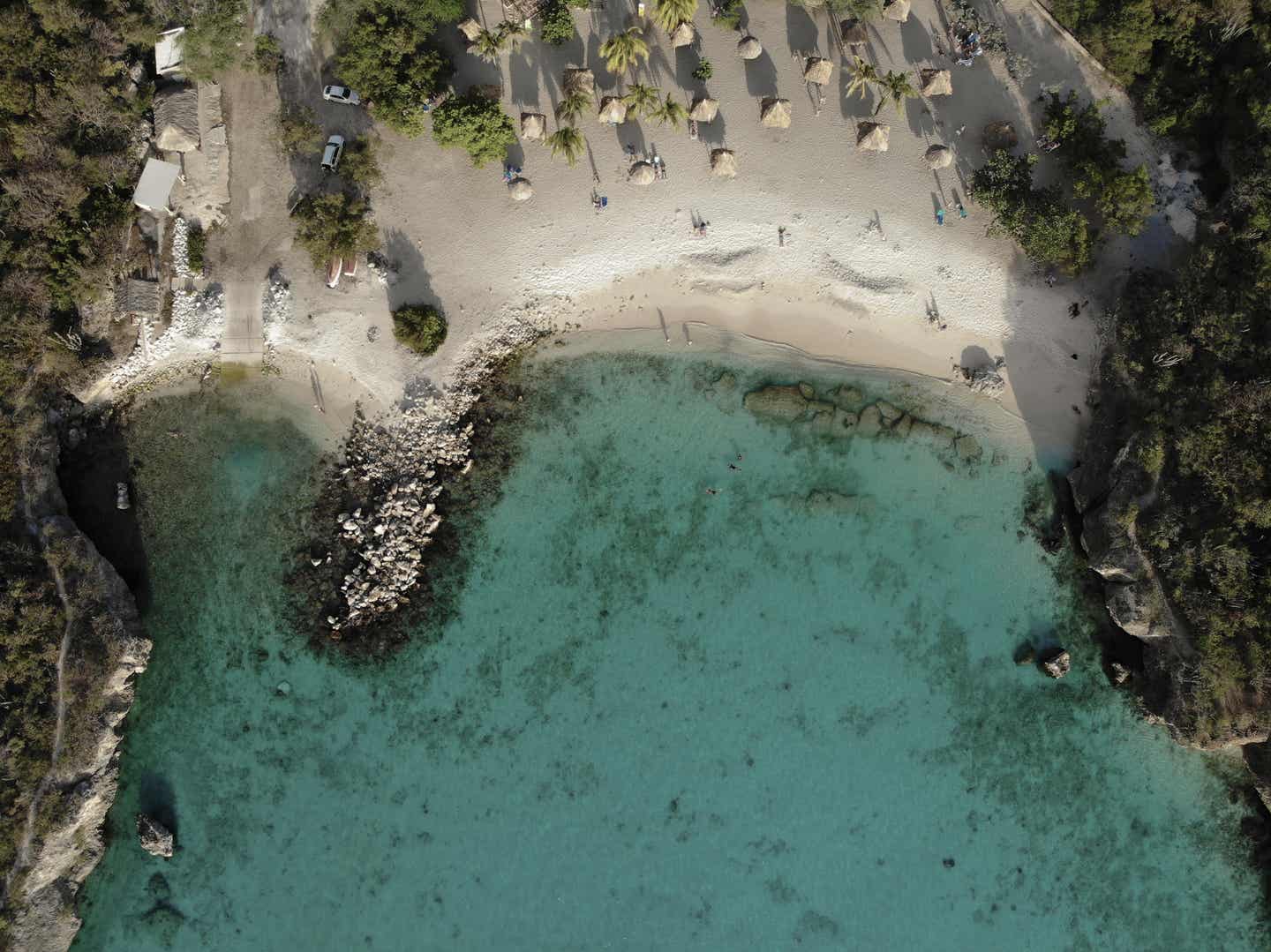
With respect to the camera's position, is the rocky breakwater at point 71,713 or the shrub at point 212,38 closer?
the rocky breakwater at point 71,713

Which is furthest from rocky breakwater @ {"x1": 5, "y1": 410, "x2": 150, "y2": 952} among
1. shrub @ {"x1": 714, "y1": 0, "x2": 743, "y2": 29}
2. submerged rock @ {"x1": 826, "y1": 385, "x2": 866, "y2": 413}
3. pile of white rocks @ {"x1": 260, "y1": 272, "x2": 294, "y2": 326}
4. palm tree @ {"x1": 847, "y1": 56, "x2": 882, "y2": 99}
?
palm tree @ {"x1": 847, "y1": 56, "x2": 882, "y2": 99}

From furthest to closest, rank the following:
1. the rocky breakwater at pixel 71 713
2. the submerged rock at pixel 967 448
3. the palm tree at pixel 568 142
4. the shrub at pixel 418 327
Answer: the submerged rock at pixel 967 448 < the shrub at pixel 418 327 < the palm tree at pixel 568 142 < the rocky breakwater at pixel 71 713

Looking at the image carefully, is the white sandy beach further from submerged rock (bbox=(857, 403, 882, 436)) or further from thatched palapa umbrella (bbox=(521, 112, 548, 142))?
submerged rock (bbox=(857, 403, 882, 436))

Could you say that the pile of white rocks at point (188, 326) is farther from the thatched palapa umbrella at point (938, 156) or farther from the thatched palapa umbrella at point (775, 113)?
the thatched palapa umbrella at point (938, 156)

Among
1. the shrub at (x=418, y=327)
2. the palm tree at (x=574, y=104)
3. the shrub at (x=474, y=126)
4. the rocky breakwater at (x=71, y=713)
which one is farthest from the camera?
the shrub at (x=418, y=327)

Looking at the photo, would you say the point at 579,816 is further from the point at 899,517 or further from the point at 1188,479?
the point at 1188,479

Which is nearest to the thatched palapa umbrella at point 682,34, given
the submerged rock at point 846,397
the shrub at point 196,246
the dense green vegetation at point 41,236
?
the submerged rock at point 846,397

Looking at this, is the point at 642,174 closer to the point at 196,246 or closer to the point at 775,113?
the point at 775,113
